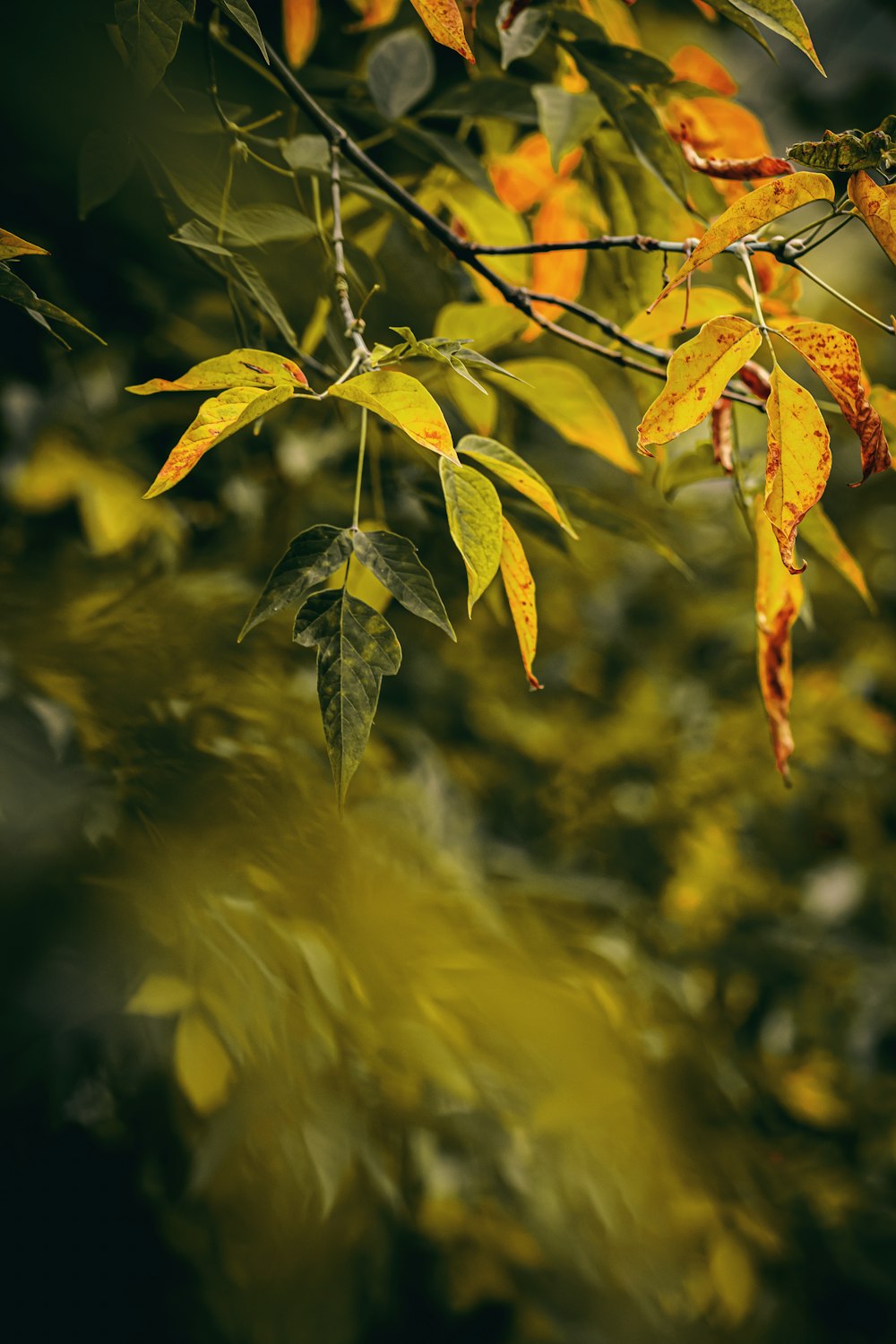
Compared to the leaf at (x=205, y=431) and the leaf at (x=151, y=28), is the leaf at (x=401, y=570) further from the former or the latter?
the leaf at (x=151, y=28)

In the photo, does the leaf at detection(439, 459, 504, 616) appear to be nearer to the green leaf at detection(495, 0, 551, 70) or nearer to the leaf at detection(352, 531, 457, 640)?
the leaf at detection(352, 531, 457, 640)

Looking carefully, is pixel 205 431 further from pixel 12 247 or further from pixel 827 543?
pixel 827 543

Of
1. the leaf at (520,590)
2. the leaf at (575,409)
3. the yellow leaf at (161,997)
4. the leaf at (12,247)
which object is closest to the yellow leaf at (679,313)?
the leaf at (575,409)

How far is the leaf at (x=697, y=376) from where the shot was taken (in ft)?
0.87

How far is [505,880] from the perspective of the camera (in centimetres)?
80

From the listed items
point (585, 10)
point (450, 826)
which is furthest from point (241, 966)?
point (585, 10)

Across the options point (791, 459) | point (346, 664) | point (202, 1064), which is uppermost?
point (791, 459)

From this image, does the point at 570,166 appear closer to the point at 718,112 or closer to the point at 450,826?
the point at 718,112

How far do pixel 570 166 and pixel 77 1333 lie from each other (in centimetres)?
73

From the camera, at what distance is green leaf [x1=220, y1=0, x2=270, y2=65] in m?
0.29

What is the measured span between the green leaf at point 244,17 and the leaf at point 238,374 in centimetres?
10

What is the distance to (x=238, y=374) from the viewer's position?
28 centimetres

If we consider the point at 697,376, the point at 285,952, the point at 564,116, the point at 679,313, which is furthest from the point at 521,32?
the point at 285,952

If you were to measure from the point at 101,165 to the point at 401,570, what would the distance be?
261 mm
